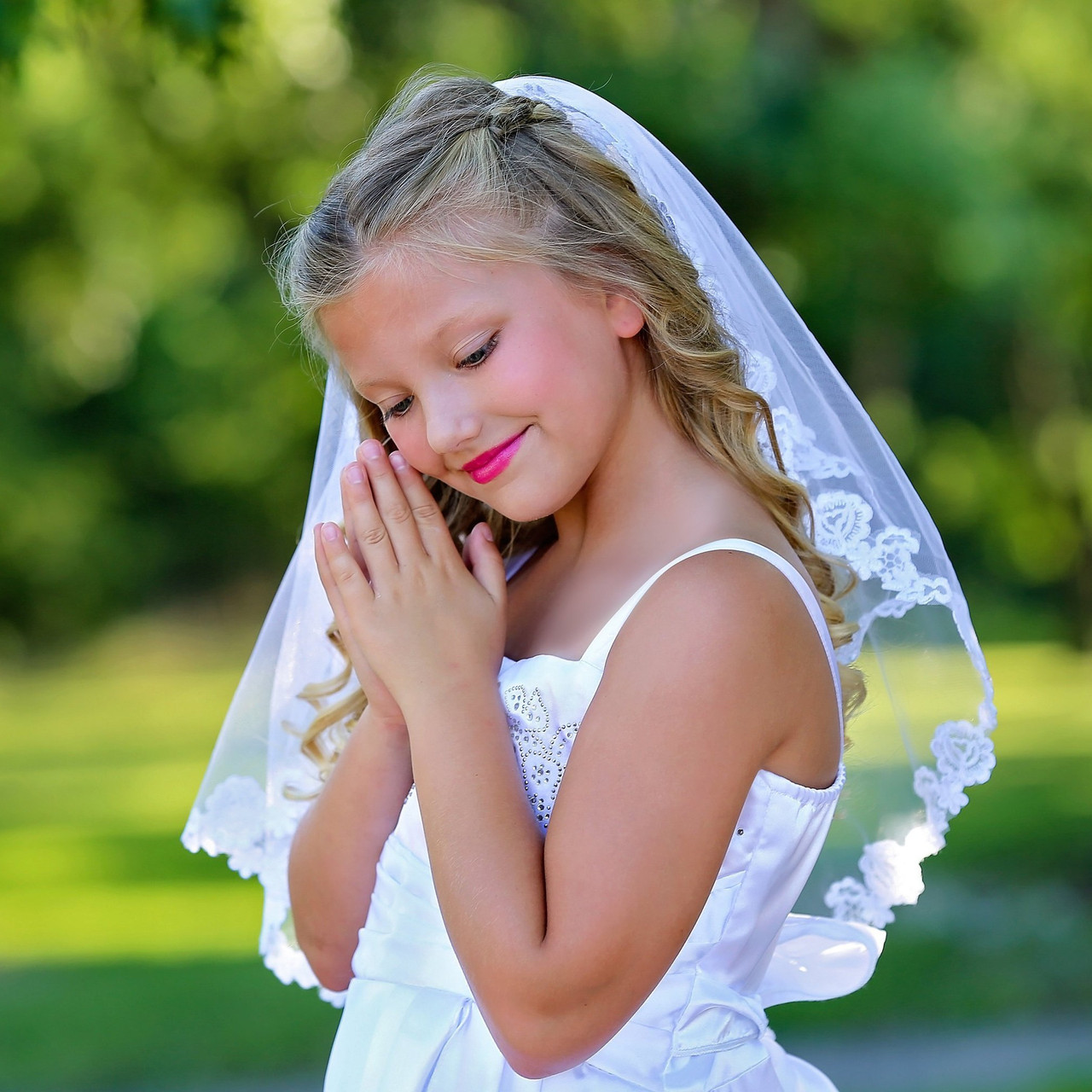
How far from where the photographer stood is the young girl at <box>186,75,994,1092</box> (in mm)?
1846

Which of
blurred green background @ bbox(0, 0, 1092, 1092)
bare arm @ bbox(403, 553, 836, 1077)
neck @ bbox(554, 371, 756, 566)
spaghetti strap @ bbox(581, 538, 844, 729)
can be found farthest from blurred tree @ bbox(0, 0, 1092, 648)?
bare arm @ bbox(403, 553, 836, 1077)

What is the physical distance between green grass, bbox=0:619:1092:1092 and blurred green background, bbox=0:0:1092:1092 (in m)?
0.03

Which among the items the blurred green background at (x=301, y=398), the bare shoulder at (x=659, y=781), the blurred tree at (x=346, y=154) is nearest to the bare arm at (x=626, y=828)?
the bare shoulder at (x=659, y=781)

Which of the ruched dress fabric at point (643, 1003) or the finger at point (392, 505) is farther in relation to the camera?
the finger at point (392, 505)

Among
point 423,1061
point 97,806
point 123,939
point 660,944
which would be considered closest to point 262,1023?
point 123,939

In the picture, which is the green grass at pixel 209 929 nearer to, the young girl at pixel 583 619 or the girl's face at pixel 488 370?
the young girl at pixel 583 619

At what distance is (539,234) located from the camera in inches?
86.2

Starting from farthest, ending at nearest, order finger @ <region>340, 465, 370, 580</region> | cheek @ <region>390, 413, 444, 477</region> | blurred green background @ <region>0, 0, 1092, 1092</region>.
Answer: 1. blurred green background @ <region>0, 0, 1092, 1092</region>
2. finger @ <region>340, 465, 370, 580</region>
3. cheek @ <region>390, 413, 444, 477</region>

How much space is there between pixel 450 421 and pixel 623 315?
1.18 feet

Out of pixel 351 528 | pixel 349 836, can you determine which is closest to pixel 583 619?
pixel 351 528

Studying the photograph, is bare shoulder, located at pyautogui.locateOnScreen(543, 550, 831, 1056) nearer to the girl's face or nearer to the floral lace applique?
the floral lace applique

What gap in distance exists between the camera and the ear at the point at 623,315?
2260 mm

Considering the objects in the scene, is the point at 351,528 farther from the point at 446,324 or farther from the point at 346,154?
the point at 346,154

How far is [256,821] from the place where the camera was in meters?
2.83
